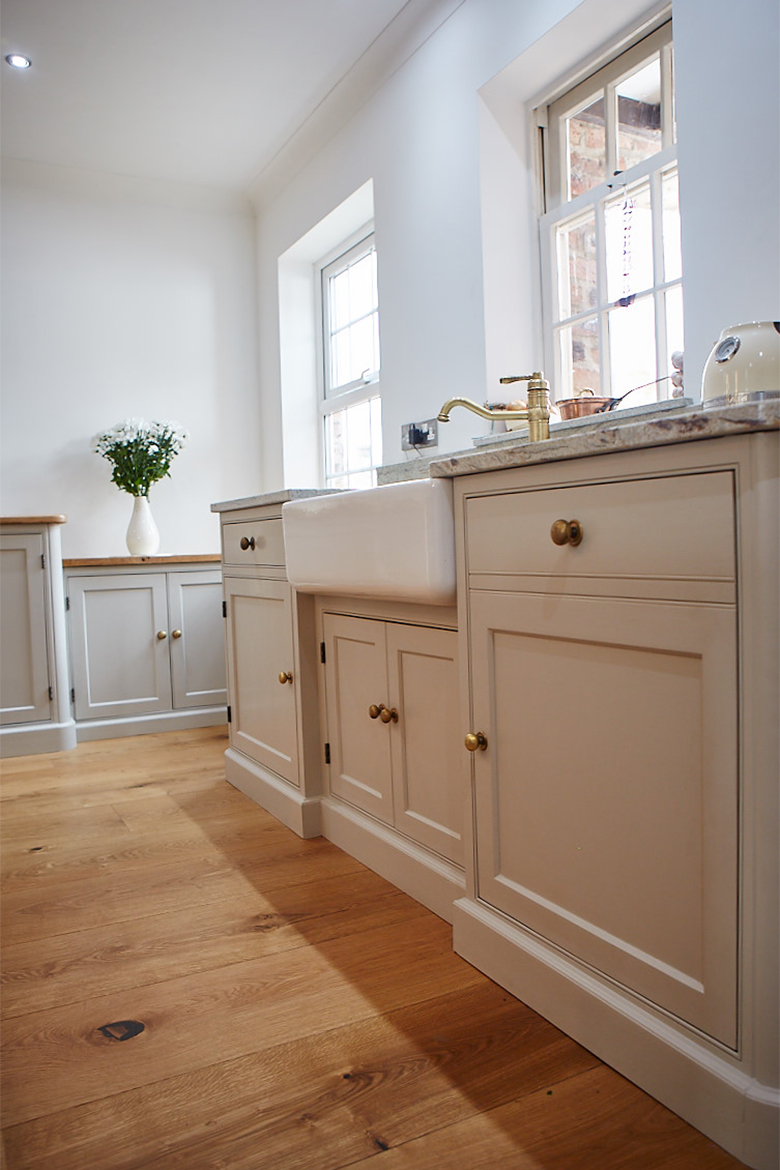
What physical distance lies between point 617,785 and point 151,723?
2.72 meters

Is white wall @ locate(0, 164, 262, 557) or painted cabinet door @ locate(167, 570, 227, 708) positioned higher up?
white wall @ locate(0, 164, 262, 557)

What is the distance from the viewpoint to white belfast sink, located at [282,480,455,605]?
1.38 metres

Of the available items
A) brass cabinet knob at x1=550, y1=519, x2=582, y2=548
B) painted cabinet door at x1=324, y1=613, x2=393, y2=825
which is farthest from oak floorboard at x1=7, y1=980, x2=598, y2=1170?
brass cabinet knob at x1=550, y1=519, x2=582, y2=548

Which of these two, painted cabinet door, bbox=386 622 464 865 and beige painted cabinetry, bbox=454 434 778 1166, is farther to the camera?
painted cabinet door, bbox=386 622 464 865

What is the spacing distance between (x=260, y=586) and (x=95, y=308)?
2302mm

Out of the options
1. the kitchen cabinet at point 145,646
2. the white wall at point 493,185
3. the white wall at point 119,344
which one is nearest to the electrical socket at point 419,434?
the white wall at point 493,185

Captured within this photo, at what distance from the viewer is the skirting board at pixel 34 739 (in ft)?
10.3

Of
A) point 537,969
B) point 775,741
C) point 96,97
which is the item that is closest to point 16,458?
point 96,97

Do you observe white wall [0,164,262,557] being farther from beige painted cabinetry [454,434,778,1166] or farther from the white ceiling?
beige painted cabinetry [454,434,778,1166]

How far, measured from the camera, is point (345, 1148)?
0.98 m

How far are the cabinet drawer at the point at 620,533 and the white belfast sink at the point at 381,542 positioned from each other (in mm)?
68

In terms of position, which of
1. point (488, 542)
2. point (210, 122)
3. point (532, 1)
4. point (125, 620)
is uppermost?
point (210, 122)

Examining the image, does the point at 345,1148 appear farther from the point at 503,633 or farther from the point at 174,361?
the point at 174,361

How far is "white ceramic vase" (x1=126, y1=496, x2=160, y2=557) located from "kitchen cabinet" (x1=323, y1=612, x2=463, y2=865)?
6.40ft
